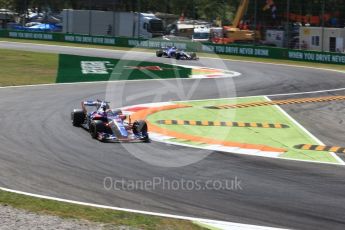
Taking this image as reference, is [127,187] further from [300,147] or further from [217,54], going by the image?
[217,54]

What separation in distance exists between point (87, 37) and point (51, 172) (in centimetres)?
4734

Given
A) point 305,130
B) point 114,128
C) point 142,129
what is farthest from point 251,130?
point 114,128

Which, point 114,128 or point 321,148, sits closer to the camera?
point 114,128

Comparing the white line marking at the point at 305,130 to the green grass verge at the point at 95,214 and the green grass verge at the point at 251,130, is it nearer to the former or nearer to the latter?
the green grass verge at the point at 251,130

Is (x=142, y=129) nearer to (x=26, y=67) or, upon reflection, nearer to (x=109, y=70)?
(x=109, y=70)

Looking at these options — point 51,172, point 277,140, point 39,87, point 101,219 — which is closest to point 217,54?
point 39,87

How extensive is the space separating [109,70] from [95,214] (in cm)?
2684

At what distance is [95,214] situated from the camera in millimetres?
9141

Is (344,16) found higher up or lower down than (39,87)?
higher up

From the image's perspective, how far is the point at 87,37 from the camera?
2295 inches

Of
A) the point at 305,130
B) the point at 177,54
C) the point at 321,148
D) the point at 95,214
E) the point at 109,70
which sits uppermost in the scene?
the point at 177,54

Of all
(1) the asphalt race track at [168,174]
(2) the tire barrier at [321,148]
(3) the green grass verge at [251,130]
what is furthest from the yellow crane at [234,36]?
(2) the tire barrier at [321,148]

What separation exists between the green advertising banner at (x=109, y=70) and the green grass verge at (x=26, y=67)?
0.64m

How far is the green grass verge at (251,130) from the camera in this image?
15.4m
